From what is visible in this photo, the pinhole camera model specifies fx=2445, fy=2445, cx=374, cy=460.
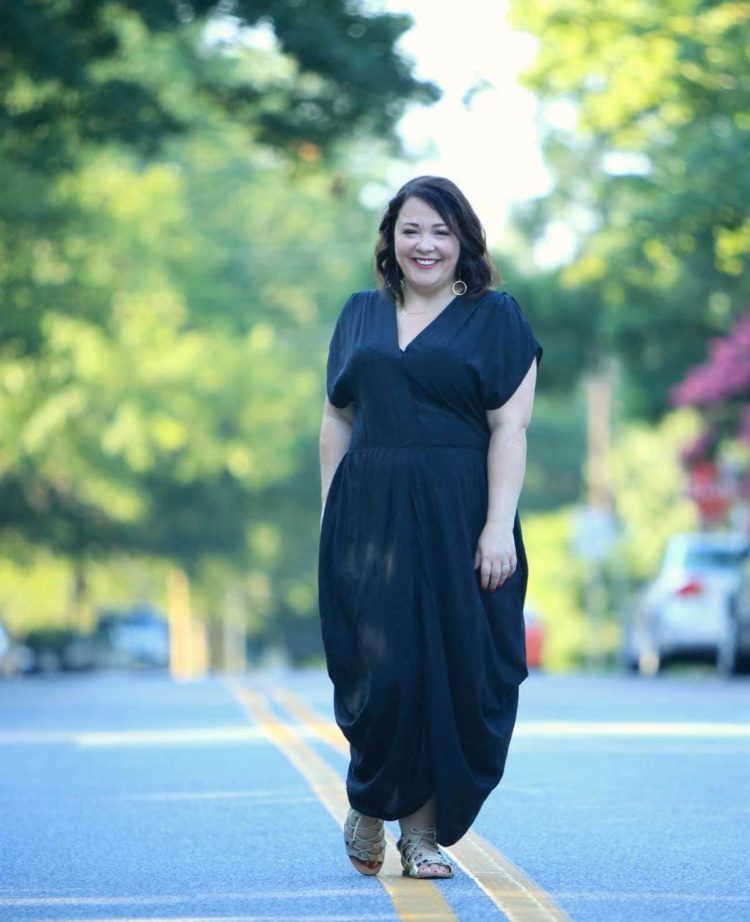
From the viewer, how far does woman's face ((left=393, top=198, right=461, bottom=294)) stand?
7.45 m

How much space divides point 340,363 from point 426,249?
0.45m

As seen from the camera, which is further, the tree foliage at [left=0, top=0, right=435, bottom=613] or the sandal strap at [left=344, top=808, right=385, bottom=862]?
the tree foliage at [left=0, top=0, right=435, bottom=613]

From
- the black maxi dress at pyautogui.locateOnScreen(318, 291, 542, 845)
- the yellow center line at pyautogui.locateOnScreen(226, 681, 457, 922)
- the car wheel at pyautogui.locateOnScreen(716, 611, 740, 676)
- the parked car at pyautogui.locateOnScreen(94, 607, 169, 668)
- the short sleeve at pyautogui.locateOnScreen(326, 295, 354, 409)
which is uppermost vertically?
the short sleeve at pyautogui.locateOnScreen(326, 295, 354, 409)

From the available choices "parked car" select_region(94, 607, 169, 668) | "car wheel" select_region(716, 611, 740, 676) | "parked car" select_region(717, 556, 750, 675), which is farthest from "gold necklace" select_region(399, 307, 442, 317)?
"parked car" select_region(94, 607, 169, 668)

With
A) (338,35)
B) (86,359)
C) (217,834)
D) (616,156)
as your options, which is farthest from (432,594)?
(86,359)

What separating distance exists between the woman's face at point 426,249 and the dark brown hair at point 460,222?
23 millimetres

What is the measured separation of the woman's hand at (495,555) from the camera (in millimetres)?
7289

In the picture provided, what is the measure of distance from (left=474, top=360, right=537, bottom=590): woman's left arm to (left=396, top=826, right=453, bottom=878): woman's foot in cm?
79

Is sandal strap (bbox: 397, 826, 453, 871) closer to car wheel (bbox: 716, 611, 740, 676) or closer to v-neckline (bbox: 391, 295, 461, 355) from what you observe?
v-neckline (bbox: 391, 295, 461, 355)

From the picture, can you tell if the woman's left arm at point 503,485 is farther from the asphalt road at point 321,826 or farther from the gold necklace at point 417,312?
the asphalt road at point 321,826

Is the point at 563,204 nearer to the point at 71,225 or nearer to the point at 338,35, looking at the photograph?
the point at 71,225

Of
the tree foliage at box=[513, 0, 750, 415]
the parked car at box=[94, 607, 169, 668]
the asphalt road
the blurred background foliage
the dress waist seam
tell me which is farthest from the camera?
the parked car at box=[94, 607, 169, 668]

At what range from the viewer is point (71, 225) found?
39906mm

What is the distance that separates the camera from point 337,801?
1027cm
